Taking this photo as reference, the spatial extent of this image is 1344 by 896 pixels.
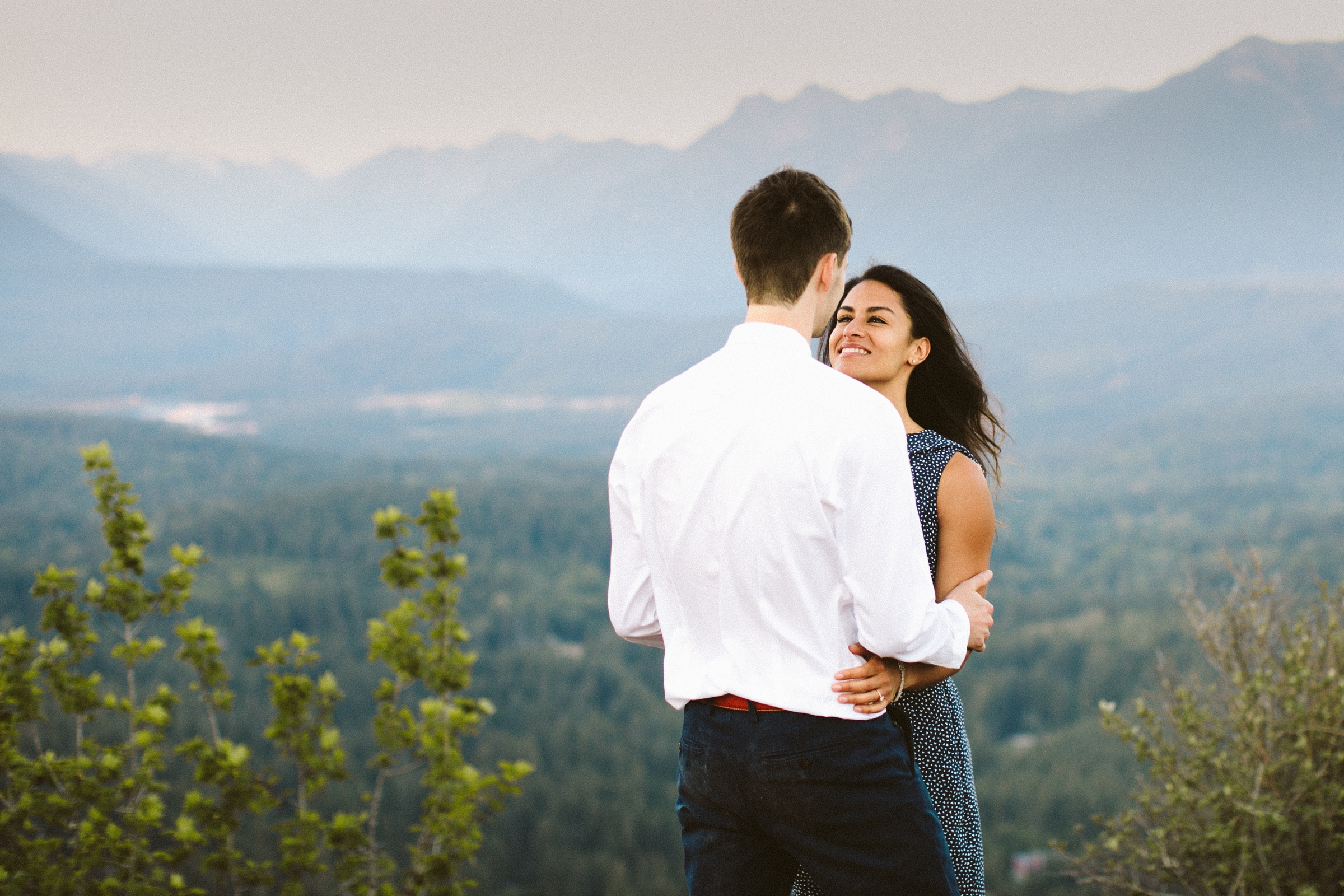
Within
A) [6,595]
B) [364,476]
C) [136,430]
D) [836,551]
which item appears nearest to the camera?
[836,551]

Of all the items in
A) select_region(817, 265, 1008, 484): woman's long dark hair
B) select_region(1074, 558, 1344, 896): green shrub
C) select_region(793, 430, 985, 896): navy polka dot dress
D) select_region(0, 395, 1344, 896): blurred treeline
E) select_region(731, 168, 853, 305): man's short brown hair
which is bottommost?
select_region(0, 395, 1344, 896): blurred treeline

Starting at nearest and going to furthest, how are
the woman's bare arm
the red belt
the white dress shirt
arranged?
the white dress shirt → the red belt → the woman's bare arm

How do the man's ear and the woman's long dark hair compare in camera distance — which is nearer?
the man's ear

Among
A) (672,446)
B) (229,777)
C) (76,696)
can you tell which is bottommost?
(229,777)

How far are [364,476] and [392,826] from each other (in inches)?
3251

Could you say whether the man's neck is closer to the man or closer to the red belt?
the man

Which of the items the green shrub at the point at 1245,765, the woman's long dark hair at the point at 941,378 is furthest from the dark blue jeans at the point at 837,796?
the green shrub at the point at 1245,765

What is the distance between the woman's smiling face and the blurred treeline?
0.86 m

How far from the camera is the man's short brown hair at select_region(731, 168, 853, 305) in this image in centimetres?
199

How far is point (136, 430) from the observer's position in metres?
129

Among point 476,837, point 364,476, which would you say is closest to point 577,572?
point 364,476

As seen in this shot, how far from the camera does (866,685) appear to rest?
190cm

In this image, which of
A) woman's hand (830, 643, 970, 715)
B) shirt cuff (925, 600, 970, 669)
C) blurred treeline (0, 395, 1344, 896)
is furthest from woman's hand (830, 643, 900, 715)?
blurred treeline (0, 395, 1344, 896)

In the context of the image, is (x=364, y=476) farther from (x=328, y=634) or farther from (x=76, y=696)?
(x=76, y=696)
